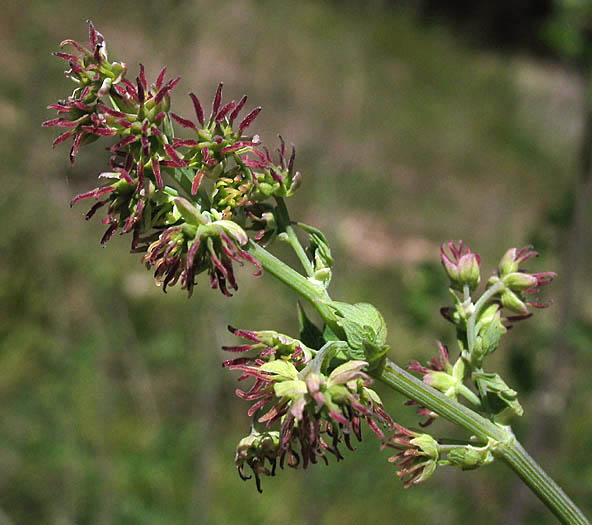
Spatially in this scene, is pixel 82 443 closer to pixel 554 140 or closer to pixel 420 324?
pixel 420 324

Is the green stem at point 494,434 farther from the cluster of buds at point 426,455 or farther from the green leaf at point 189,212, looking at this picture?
the green leaf at point 189,212

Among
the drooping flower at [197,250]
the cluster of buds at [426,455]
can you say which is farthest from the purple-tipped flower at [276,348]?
the cluster of buds at [426,455]

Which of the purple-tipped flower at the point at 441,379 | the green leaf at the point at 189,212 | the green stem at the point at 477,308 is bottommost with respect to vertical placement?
the purple-tipped flower at the point at 441,379

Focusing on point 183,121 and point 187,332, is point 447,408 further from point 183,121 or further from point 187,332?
point 187,332

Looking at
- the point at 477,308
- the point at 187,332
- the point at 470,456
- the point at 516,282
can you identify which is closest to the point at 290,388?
the point at 470,456

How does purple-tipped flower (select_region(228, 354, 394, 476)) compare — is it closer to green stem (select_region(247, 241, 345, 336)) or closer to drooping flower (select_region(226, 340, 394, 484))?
drooping flower (select_region(226, 340, 394, 484))

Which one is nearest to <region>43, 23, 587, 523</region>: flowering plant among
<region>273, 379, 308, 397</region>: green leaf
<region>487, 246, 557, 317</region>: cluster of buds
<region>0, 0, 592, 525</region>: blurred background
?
<region>273, 379, 308, 397</region>: green leaf

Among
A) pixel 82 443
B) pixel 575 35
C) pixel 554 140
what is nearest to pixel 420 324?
pixel 575 35
